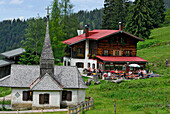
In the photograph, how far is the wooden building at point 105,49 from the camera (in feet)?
160

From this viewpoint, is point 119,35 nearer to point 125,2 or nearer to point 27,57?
point 27,57

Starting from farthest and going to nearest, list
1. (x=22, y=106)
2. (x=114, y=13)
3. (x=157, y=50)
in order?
(x=114, y=13) < (x=157, y=50) < (x=22, y=106)

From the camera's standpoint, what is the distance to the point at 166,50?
5872 cm

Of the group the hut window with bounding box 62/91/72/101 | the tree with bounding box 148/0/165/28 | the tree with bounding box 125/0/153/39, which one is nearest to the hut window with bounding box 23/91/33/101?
the hut window with bounding box 62/91/72/101

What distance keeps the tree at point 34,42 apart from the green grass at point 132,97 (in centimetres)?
1419

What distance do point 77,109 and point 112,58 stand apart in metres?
28.2

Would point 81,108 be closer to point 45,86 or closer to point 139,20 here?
point 45,86

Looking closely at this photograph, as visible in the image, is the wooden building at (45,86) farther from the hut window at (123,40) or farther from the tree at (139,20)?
the tree at (139,20)

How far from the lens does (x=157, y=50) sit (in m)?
60.6

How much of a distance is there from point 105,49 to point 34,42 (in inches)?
522

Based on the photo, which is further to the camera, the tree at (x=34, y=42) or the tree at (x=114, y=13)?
the tree at (x=114, y=13)

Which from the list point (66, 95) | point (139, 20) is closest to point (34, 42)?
point (66, 95)

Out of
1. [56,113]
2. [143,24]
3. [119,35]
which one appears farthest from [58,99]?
[143,24]

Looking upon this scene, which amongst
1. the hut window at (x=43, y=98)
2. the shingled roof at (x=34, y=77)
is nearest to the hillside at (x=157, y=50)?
the shingled roof at (x=34, y=77)
